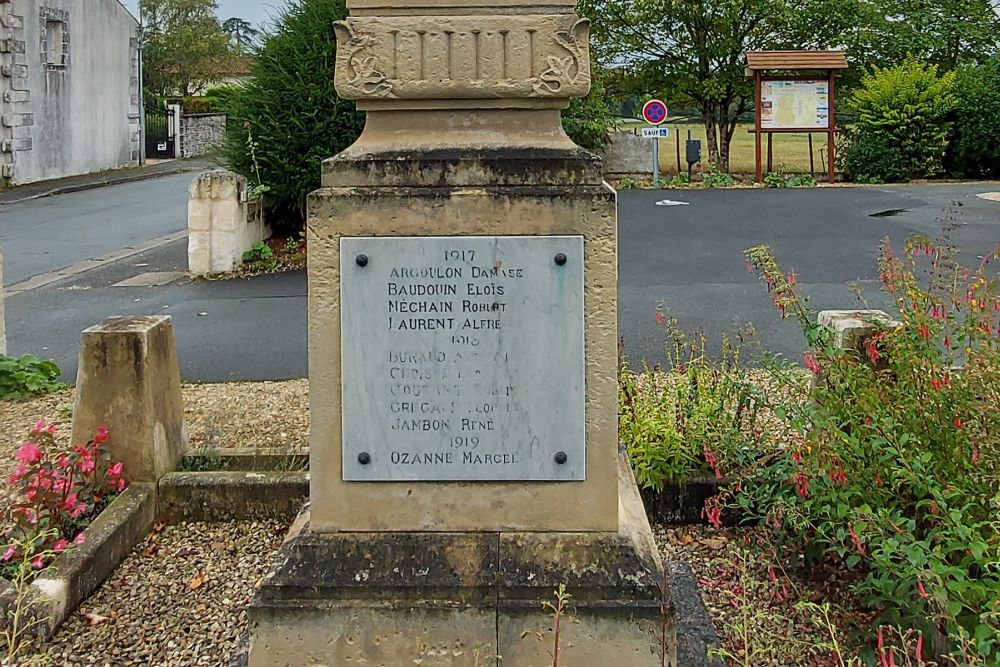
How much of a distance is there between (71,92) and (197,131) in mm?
14049

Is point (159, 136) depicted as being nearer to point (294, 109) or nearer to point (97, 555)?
point (294, 109)

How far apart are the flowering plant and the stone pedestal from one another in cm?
133

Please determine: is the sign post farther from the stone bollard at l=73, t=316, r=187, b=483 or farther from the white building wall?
the white building wall

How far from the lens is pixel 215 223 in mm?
10711

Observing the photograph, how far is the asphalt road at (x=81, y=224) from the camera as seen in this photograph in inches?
522

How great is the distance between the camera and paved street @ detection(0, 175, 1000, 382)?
7480 mm

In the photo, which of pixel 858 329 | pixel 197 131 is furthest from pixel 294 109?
pixel 197 131

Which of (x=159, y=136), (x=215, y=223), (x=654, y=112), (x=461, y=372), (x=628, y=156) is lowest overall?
(x=461, y=372)

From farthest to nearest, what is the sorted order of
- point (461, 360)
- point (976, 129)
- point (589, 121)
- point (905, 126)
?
point (976, 129) < point (905, 126) < point (589, 121) < point (461, 360)

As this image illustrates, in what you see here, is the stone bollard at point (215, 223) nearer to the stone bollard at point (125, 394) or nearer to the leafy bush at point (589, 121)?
the stone bollard at point (125, 394)

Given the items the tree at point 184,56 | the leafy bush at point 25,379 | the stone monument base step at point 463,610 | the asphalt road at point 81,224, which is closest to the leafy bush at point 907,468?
the stone monument base step at point 463,610

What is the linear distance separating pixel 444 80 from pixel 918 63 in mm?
22762

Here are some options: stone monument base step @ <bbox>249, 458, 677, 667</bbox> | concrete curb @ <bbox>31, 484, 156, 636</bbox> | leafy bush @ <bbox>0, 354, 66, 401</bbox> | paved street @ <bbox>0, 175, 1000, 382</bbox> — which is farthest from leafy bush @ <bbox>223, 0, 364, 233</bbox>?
stone monument base step @ <bbox>249, 458, 677, 667</bbox>

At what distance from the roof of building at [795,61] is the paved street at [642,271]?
11.2 feet
